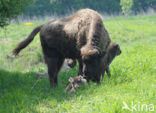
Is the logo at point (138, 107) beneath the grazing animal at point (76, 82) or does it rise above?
above

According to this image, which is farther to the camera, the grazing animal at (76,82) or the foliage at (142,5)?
the foliage at (142,5)

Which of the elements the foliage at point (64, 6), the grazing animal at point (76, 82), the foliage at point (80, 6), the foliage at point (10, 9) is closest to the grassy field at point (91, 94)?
the grazing animal at point (76, 82)

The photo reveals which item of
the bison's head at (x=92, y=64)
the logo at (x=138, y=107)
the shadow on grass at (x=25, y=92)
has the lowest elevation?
the shadow on grass at (x=25, y=92)

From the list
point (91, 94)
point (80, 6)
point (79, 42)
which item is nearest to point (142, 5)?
point (80, 6)

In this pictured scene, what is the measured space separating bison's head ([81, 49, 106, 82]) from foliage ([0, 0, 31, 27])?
396 cm

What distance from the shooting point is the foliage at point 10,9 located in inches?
358

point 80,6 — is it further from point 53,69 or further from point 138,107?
point 138,107

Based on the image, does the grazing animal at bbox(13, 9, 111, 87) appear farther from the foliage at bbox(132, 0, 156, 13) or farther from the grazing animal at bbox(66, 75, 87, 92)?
the foliage at bbox(132, 0, 156, 13)

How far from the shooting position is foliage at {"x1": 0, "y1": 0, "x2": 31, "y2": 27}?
29.9ft

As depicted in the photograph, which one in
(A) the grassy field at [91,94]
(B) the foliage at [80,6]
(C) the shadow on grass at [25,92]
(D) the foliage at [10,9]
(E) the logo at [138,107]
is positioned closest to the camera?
(E) the logo at [138,107]

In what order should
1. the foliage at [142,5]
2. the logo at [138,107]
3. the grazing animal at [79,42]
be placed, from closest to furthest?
the logo at [138,107], the grazing animal at [79,42], the foliage at [142,5]

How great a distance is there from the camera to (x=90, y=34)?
694 cm

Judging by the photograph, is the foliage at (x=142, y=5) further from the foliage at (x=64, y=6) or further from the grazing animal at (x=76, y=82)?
the grazing animal at (x=76, y=82)

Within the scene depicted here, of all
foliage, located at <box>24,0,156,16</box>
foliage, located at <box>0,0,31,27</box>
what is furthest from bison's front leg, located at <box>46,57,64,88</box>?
foliage, located at <box>24,0,156,16</box>
